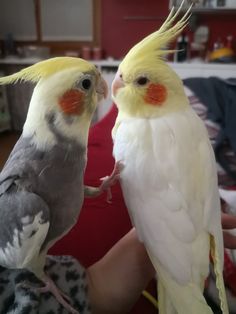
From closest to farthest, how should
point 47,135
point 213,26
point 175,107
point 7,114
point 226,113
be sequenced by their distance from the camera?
point 47,135 → point 175,107 → point 226,113 → point 213,26 → point 7,114

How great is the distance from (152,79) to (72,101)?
0.58 ft

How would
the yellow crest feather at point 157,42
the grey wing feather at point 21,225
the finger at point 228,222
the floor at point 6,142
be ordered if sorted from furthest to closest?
1. the floor at point 6,142
2. the finger at point 228,222
3. the yellow crest feather at point 157,42
4. the grey wing feather at point 21,225

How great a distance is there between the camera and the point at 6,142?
2838 millimetres

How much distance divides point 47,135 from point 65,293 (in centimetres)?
25

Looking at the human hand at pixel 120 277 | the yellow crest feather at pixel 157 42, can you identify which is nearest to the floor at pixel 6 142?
the human hand at pixel 120 277

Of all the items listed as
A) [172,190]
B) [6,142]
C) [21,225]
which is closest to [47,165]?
[21,225]

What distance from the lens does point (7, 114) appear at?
301 cm

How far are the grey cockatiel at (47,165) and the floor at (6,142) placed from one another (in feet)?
6.92

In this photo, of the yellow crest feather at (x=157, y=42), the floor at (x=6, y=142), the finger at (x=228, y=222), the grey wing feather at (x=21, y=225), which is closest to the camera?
the grey wing feather at (x=21, y=225)

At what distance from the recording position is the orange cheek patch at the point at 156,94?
588mm

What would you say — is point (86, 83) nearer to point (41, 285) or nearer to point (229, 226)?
point (41, 285)

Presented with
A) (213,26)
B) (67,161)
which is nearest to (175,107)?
(67,161)

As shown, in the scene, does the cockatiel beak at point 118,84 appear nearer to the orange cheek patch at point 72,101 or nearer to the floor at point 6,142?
the orange cheek patch at point 72,101

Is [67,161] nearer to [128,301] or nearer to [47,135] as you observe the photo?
[47,135]
